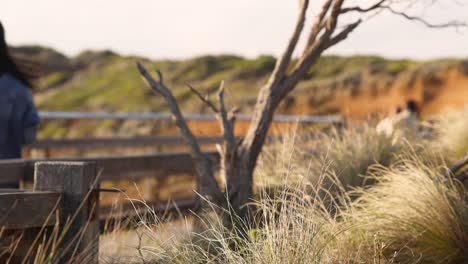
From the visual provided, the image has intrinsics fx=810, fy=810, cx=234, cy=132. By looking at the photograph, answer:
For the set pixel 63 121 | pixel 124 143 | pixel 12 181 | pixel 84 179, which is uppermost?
pixel 84 179

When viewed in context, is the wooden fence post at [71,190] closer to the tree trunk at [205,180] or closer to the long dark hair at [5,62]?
the tree trunk at [205,180]

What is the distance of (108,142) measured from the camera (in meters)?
13.7

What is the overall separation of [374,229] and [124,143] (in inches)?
344

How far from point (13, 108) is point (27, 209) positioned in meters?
2.74

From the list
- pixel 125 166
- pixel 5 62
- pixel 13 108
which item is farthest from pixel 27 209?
pixel 125 166

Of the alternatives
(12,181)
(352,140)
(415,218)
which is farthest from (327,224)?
(352,140)

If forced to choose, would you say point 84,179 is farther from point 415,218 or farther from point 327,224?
point 415,218

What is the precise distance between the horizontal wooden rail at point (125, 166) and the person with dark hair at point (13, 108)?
506 millimetres

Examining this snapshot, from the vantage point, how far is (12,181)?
21.4 feet

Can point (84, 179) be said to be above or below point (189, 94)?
above

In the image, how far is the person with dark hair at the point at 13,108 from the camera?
688cm

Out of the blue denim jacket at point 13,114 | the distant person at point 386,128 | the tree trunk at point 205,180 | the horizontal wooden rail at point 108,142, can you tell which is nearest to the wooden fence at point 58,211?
the tree trunk at point 205,180

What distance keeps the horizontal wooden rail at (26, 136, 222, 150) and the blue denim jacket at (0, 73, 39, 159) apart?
201 inches

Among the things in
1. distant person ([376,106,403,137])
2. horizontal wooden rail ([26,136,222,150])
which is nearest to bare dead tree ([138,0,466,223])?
distant person ([376,106,403,137])
